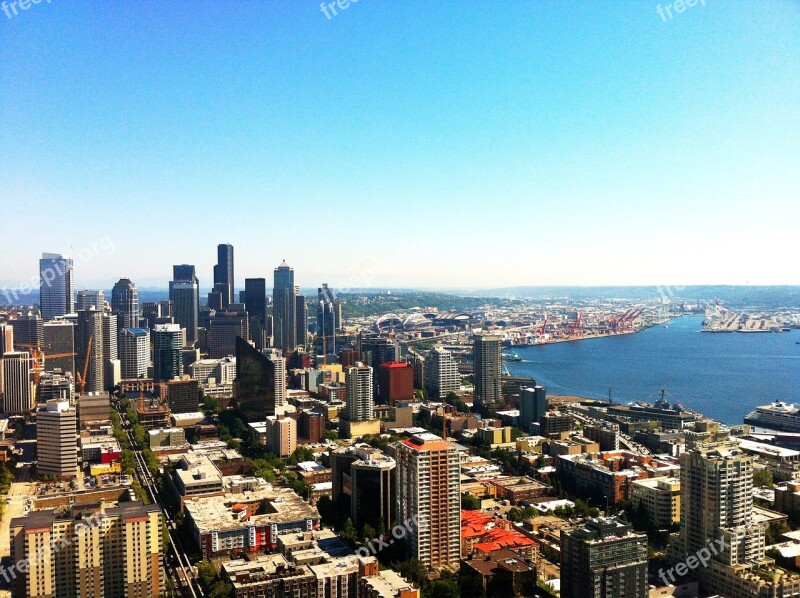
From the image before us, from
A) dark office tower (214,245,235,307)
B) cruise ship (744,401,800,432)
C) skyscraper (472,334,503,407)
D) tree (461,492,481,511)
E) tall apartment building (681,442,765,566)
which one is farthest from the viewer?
dark office tower (214,245,235,307)

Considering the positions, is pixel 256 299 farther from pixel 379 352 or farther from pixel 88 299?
pixel 379 352

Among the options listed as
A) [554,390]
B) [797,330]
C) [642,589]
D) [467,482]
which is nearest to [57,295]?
[554,390]

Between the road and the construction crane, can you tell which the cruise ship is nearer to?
the road

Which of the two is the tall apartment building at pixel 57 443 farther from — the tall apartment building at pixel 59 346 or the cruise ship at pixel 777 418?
the cruise ship at pixel 777 418

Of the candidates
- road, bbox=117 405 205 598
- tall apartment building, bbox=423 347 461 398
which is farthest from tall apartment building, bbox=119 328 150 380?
road, bbox=117 405 205 598

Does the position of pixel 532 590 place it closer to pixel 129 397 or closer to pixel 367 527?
pixel 367 527

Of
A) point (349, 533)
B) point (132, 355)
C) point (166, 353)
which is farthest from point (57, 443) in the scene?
point (132, 355)

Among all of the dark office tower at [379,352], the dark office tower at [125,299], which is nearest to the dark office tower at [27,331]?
the dark office tower at [125,299]
